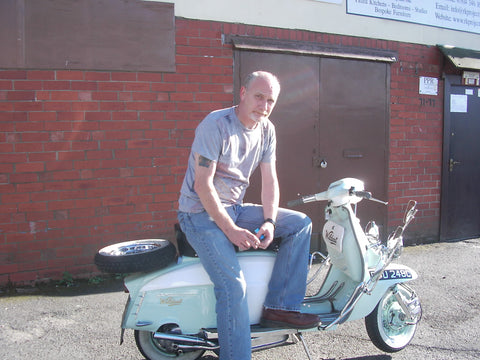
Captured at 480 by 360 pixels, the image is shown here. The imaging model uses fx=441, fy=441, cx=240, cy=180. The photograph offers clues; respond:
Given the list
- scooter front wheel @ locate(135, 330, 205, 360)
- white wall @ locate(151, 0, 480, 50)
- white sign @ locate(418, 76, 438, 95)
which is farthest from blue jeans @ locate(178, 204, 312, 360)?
white sign @ locate(418, 76, 438, 95)

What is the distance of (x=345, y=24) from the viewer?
5848 mm

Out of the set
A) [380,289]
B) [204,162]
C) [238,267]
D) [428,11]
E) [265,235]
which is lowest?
[380,289]

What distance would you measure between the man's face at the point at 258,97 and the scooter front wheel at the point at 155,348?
5.11ft

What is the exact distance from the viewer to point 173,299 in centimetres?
276

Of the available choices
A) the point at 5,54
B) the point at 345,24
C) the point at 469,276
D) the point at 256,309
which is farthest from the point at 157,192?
the point at 469,276

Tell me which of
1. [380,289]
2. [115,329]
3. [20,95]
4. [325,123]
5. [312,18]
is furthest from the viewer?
[325,123]

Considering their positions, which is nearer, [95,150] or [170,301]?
[170,301]

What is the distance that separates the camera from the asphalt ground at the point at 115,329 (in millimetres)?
3311

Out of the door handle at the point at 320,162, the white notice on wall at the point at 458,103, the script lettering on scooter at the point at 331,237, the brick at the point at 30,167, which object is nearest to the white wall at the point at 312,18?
the white notice on wall at the point at 458,103

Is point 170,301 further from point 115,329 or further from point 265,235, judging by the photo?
point 115,329

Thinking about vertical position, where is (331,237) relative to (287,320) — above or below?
above

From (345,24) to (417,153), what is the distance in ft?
7.14

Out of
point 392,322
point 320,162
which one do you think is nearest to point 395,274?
point 392,322

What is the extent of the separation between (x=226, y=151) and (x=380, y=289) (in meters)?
1.51
